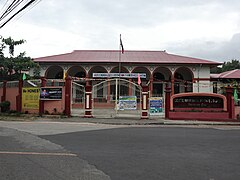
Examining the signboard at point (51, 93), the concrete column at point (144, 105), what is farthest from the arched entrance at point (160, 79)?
→ the signboard at point (51, 93)

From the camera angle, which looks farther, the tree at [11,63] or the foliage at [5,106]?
the tree at [11,63]

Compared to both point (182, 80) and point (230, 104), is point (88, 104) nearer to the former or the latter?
point (230, 104)

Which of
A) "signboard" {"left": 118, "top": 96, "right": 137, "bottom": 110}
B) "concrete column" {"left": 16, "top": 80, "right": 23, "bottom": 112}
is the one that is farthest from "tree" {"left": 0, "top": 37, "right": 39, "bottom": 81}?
"signboard" {"left": 118, "top": 96, "right": 137, "bottom": 110}

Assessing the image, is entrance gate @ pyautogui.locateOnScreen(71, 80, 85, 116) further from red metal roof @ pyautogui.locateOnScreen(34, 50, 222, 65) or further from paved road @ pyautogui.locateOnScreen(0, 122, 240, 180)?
paved road @ pyautogui.locateOnScreen(0, 122, 240, 180)

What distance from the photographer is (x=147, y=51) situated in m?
33.0

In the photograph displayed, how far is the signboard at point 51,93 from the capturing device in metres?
18.7

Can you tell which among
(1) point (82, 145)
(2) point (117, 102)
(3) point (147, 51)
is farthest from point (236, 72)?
(1) point (82, 145)

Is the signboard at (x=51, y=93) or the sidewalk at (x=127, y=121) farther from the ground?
the signboard at (x=51, y=93)

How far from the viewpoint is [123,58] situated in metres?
28.4

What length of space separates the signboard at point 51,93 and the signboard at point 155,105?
20.2 ft

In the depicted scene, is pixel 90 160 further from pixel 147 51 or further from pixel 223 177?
pixel 147 51

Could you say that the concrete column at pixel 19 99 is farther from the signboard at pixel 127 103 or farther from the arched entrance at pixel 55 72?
the arched entrance at pixel 55 72

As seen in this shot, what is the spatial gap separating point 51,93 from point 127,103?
5.28 m

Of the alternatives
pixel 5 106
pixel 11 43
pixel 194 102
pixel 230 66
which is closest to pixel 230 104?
pixel 194 102
